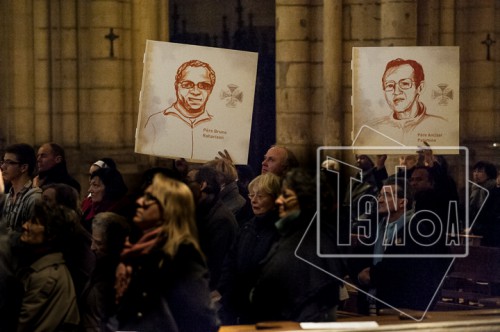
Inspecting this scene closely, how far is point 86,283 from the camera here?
9828mm

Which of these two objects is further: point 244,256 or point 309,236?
point 244,256

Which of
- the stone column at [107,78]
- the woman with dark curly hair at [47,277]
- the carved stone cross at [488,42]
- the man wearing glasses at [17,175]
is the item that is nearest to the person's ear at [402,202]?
the woman with dark curly hair at [47,277]

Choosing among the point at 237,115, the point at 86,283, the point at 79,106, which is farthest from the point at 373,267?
the point at 79,106

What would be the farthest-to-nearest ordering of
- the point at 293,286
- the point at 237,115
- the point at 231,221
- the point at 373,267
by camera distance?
the point at 237,115, the point at 231,221, the point at 373,267, the point at 293,286

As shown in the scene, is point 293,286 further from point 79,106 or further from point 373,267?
point 79,106

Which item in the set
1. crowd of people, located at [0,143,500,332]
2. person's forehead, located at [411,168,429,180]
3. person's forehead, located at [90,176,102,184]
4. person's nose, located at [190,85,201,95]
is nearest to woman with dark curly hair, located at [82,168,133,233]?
person's forehead, located at [90,176,102,184]

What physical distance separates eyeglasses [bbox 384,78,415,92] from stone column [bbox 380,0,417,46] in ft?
8.86

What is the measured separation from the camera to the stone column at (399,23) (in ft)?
55.9

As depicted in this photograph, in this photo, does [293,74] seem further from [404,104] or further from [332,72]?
[404,104]

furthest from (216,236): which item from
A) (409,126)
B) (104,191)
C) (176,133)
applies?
(409,126)

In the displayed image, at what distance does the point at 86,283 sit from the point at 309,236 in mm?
1257

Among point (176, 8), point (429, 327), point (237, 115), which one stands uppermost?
point (176, 8)

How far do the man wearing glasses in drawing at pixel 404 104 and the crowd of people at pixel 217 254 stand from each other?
8.14 ft

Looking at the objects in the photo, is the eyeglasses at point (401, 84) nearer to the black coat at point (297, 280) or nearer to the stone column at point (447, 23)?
the stone column at point (447, 23)
